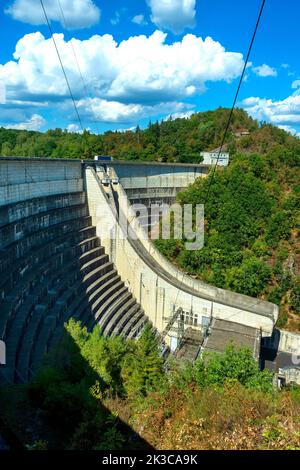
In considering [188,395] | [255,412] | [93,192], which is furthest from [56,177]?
[255,412]

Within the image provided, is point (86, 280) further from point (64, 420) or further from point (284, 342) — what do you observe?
point (284, 342)

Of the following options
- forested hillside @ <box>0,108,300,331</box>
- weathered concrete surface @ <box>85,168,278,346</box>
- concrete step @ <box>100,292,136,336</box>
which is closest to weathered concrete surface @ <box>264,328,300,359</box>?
forested hillside @ <box>0,108,300,331</box>

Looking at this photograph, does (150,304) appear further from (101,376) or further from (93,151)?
(93,151)

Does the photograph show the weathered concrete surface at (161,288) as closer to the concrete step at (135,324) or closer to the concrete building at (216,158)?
the concrete step at (135,324)

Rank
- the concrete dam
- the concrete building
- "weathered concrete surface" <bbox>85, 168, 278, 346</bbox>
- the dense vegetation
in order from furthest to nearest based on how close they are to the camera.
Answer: the concrete building, "weathered concrete surface" <bbox>85, 168, 278, 346</bbox>, the concrete dam, the dense vegetation

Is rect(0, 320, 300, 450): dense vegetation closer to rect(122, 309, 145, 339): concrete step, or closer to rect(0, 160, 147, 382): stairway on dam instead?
rect(0, 160, 147, 382): stairway on dam

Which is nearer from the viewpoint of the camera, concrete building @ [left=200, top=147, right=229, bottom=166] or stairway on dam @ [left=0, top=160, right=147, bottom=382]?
stairway on dam @ [left=0, top=160, right=147, bottom=382]

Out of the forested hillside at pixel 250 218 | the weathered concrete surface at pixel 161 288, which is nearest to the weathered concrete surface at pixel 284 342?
the forested hillside at pixel 250 218
